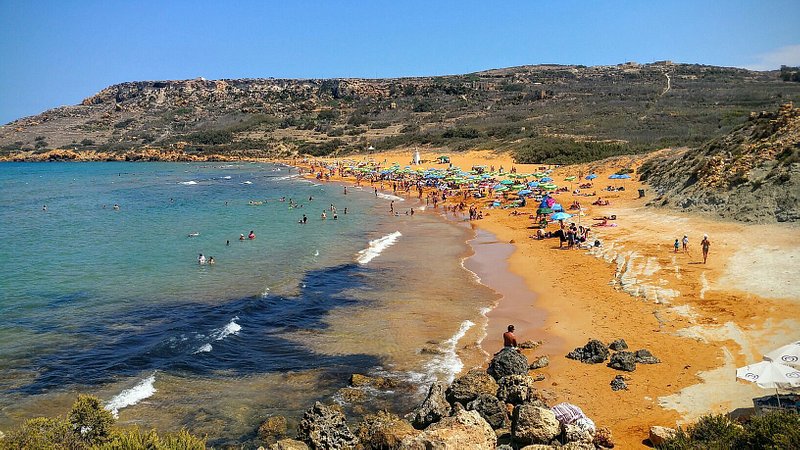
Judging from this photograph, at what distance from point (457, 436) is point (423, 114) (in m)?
95.3

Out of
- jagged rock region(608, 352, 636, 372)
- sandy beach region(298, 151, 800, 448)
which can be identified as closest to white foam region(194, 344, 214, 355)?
sandy beach region(298, 151, 800, 448)

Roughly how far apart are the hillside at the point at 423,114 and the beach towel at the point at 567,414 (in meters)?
44.6

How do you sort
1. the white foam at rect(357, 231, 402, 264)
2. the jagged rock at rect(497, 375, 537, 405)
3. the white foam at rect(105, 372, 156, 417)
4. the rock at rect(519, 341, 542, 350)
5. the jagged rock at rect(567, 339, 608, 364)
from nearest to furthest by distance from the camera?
the jagged rock at rect(497, 375, 537, 405)
the white foam at rect(105, 372, 156, 417)
the jagged rock at rect(567, 339, 608, 364)
the rock at rect(519, 341, 542, 350)
the white foam at rect(357, 231, 402, 264)

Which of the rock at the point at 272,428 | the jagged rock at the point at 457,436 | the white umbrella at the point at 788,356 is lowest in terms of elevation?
Result: the rock at the point at 272,428

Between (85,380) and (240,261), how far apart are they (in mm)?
12692

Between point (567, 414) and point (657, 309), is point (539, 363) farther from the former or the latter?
point (657, 309)

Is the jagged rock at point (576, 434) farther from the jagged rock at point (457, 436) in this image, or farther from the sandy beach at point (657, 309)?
the jagged rock at point (457, 436)

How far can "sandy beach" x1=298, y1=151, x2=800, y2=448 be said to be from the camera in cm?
1028

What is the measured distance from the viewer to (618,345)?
41.8 ft

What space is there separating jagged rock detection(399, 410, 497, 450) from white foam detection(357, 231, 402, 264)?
16.3m

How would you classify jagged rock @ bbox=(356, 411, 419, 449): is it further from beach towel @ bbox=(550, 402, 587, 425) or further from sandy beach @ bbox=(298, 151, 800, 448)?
sandy beach @ bbox=(298, 151, 800, 448)

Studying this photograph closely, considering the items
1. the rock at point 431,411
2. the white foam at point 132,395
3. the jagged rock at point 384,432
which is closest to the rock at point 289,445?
the jagged rock at point 384,432

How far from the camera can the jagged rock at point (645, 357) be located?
11.9 meters

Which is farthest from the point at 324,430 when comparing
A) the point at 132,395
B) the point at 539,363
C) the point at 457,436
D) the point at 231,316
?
the point at 231,316
